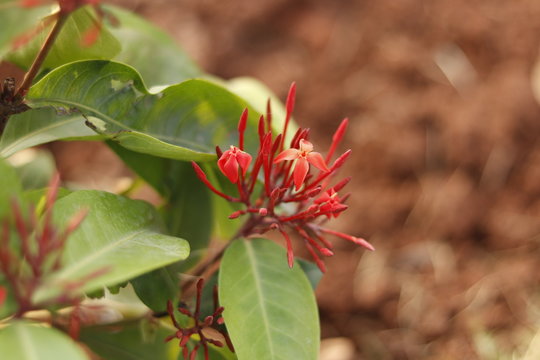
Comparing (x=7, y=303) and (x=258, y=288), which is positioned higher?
(x=7, y=303)

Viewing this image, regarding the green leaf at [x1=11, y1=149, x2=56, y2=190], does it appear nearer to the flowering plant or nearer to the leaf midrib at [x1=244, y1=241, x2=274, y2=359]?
the flowering plant

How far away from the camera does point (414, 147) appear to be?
2.21 m

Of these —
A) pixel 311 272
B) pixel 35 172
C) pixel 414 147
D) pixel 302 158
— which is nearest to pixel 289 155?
pixel 302 158

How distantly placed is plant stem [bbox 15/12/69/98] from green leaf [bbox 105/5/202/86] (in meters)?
0.29

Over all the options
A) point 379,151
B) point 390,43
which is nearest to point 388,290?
point 379,151

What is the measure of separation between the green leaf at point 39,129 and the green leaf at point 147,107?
37 mm

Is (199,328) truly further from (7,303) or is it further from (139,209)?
(7,303)

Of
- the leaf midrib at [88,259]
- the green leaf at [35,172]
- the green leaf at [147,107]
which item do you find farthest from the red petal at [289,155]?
the green leaf at [35,172]

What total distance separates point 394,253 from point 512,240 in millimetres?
363

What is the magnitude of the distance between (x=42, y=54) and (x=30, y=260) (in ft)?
0.82

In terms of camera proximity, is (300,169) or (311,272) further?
(311,272)

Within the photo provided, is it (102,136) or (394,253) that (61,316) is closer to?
(102,136)

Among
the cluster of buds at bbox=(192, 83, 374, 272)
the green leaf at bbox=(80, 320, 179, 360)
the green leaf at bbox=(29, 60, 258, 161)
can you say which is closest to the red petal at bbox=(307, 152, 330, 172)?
the cluster of buds at bbox=(192, 83, 374, 272)

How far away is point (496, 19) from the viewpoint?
2449 mm
